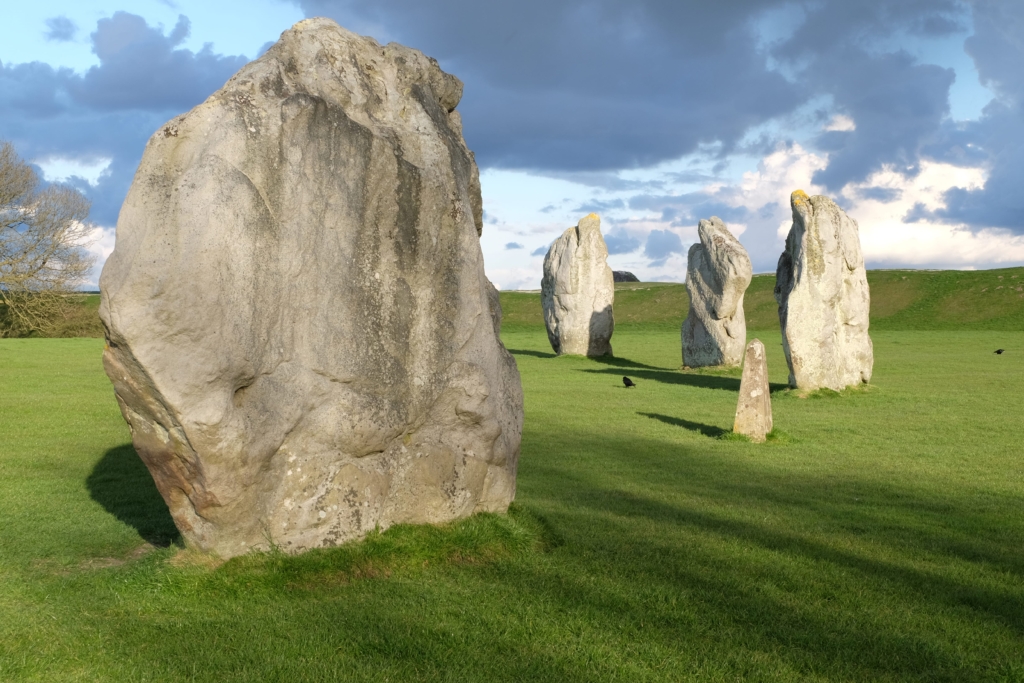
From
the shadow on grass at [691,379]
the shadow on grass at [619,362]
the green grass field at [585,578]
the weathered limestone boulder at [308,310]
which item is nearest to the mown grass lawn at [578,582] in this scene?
the green grass field at [585,578]

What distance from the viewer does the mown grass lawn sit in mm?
4930

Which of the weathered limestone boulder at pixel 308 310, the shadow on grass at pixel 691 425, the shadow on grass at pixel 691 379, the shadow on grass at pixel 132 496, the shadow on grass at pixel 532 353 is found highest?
the weathered limestone boulder at pixel 308 310

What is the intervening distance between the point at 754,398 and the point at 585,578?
306 inches

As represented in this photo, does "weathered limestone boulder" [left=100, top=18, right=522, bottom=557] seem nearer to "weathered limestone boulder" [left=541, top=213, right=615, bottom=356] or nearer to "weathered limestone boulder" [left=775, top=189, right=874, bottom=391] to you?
"weathered limestone boulder" [left=775, top=189, right=874, bottom=391]

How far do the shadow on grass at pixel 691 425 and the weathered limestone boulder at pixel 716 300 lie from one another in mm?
9696

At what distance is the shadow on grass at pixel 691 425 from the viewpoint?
14062mm

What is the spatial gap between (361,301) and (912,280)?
2372 inches

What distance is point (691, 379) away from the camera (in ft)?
76.0

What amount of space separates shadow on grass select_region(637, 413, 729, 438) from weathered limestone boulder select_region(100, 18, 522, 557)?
24.8 feet

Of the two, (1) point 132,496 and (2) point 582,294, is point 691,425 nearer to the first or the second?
(1) point 132,496

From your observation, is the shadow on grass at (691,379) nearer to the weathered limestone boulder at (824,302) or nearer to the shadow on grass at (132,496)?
the weathered limestone boulder at (824,302)

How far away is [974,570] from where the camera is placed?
22.0 feet

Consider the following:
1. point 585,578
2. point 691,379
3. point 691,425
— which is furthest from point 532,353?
point 585,578

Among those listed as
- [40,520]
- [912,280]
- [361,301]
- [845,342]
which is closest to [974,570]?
[361,301]
